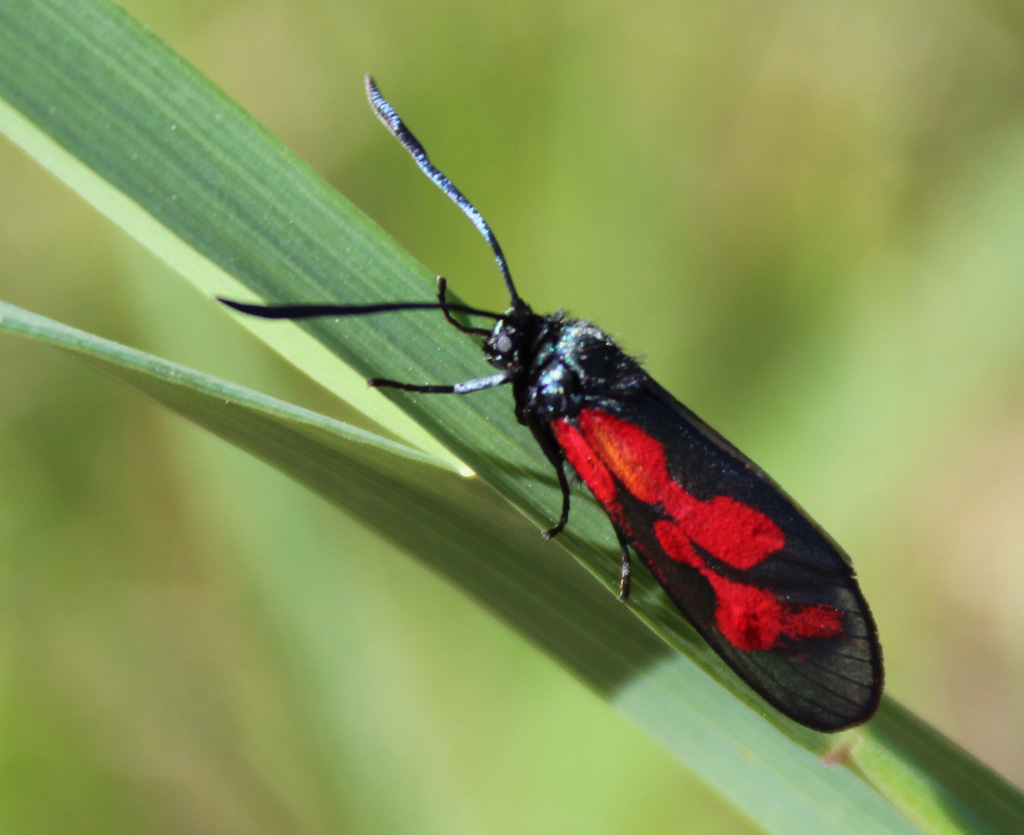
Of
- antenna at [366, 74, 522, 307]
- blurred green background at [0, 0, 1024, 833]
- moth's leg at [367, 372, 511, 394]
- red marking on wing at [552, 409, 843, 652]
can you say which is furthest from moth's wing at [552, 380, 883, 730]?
blurred green background at [0, 0, 1024, 833]

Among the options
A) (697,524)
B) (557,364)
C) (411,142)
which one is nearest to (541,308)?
(557,364)

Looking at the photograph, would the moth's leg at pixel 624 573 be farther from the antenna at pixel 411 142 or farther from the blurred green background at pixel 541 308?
the blurred green background at pixel 541 308

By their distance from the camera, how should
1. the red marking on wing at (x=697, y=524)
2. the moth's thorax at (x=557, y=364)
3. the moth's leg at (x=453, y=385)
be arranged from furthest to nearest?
the moth's thorax at (x=557, y=364)
the red marking on wing at (x=697, y=524)
the moth's leg at (x=453, y=385)

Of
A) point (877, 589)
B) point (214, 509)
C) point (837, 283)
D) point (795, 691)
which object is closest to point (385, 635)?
point (214, 509)

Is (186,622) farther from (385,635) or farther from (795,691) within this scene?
(795,691)

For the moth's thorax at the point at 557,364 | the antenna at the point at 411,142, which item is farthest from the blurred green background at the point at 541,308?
the antenna at the point at 411,142

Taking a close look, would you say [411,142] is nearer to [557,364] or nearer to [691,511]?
[557,364]
